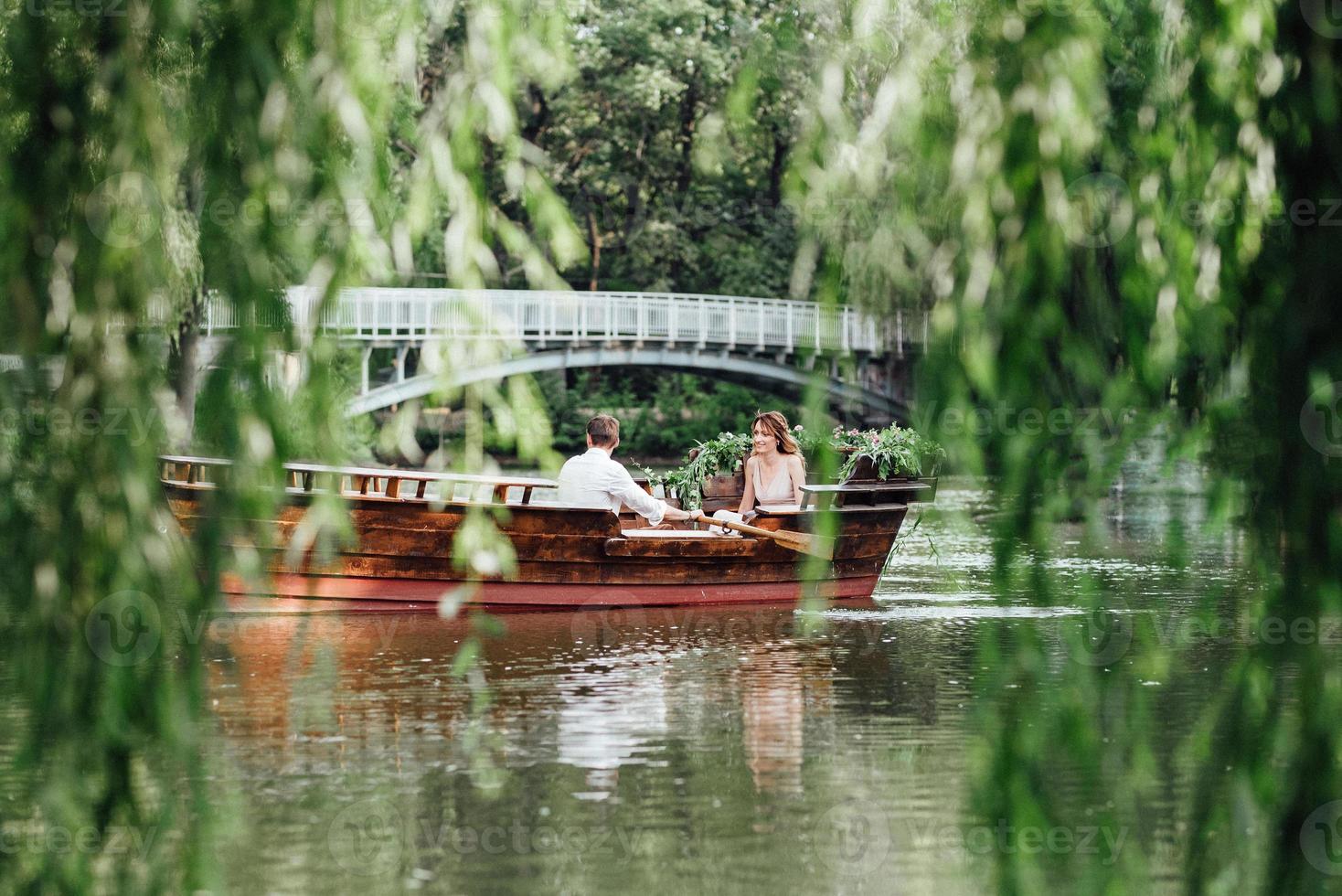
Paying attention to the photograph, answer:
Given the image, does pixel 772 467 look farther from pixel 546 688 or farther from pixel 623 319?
pixel 623 319

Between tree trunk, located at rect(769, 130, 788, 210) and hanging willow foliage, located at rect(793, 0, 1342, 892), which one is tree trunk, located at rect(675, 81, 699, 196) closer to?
tree trunk, located at rect(769, 130, 788, 210)

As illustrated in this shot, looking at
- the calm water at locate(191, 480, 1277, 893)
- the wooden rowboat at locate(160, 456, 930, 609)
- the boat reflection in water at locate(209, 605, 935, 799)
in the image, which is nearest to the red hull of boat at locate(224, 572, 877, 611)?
the wooden rowboat at locate(160, 456, 930, 609)

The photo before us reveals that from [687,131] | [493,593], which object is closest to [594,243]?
[687,131]

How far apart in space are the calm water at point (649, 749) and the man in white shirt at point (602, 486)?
88 cm

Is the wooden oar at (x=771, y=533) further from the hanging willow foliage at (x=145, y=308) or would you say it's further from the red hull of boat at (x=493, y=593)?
the hanging willow foliage at (x=145, y=308)

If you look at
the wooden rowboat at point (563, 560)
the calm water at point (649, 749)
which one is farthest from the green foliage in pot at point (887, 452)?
the calm water at point (649, 749)

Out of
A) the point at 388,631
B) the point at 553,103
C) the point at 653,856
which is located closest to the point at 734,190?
the point at 553,103

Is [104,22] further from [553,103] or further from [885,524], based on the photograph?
[553,103]

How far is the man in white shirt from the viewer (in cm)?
1308

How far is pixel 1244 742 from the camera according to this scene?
2.91 m

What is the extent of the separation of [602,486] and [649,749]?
5.24 m

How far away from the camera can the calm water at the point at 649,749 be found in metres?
5.82

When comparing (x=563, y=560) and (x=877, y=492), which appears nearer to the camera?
(x=563, y=560)

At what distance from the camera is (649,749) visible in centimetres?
813
